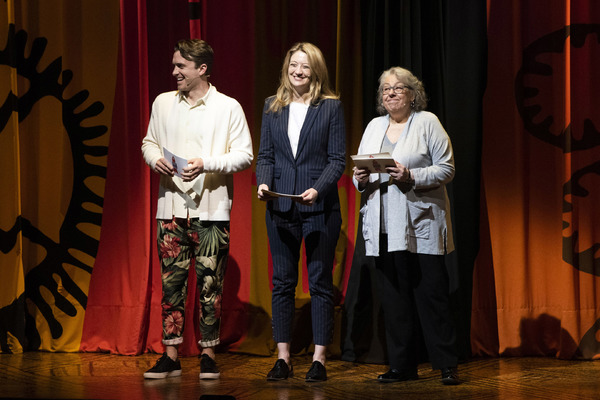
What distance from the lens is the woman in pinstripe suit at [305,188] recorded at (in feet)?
10.8

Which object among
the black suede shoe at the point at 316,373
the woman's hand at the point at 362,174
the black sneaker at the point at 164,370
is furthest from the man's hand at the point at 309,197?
the black sneaker at the point at 164,370

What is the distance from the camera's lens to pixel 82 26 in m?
4.39

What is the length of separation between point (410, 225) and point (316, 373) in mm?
829

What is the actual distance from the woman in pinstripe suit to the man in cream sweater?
8.5 inches

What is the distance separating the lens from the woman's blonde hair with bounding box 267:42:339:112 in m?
3.32

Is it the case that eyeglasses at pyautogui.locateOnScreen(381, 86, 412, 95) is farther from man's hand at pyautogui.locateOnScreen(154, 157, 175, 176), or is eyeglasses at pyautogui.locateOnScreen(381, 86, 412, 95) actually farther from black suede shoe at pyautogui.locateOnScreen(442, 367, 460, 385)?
black suede shoe at pyautogui.locateOnScreen(442, 367, 460, 385)

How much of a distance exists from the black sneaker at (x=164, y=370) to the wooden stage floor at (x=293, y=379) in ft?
0.17

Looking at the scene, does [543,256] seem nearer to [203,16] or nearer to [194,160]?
[194,160]

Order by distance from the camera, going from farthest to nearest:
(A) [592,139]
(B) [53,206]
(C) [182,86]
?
1. (B) [53,206]
2. (A) [592,139]
3. (C) [182,86]

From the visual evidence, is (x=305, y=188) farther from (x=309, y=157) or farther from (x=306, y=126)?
(x=306, y=126)

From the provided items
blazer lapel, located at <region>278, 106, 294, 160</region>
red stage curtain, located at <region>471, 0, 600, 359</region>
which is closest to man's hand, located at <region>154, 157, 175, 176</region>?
blazer lapel, located at <region>278, 106, 294, 160</region>

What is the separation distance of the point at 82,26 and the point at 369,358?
8.90 feet

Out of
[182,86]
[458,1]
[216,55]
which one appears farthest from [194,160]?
[458,1]

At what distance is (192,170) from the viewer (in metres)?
3.21
